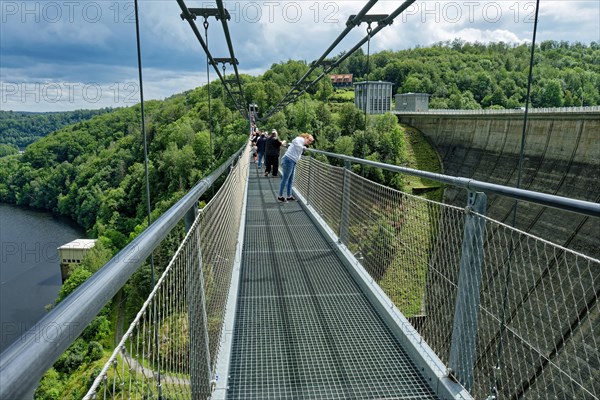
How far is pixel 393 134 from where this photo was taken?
38.8m

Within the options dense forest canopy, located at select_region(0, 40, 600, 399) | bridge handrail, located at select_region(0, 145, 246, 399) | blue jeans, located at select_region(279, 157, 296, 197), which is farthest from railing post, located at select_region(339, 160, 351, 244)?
dense forest canopy, located at select_region(0, 40, 600, 399)

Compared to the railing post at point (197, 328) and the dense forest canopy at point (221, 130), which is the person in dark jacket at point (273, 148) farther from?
the dense forest canopy at point (221, 130)

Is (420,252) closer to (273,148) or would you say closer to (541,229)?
(273,148)

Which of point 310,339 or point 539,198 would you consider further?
point 310,339

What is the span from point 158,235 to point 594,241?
18.4 meters

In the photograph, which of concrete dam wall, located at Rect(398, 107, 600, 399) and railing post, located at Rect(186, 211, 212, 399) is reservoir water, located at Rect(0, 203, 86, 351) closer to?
concrete dam wall, located at Rect(398, 107, 600, 399)

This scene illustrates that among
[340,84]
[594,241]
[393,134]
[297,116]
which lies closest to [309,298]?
[594,241]

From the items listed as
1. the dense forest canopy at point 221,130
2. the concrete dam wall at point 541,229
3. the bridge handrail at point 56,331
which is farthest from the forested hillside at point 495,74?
the bridge handrail at point 56,331

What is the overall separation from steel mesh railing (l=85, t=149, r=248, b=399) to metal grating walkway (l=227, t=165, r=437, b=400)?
0.87 ft

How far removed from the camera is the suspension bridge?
767mm

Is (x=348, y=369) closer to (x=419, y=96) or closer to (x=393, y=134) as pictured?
(x=393, y=134)

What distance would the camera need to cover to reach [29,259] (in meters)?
62.0

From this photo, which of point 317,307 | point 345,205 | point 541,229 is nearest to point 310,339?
point 317,307

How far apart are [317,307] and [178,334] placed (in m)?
1.73
